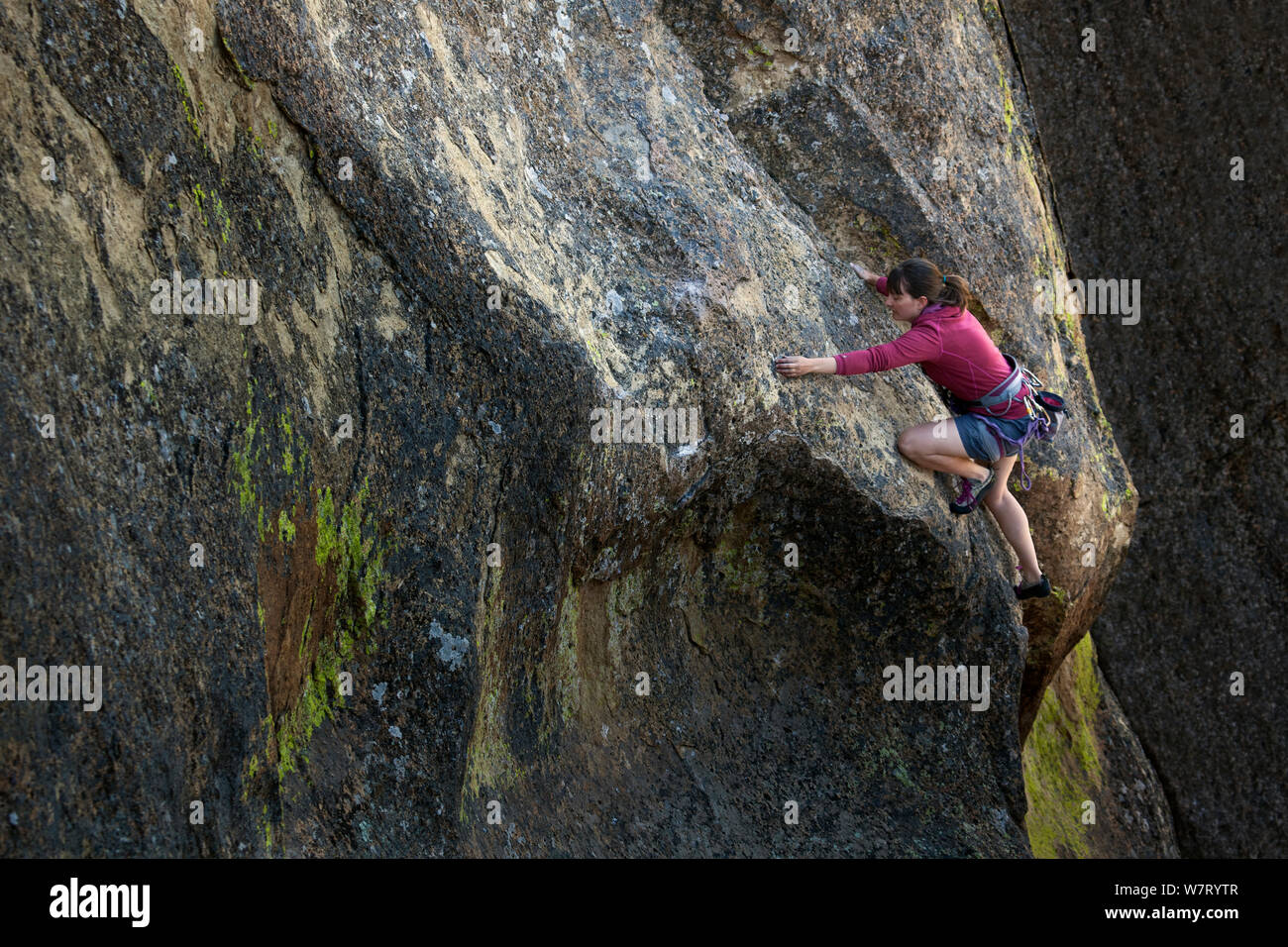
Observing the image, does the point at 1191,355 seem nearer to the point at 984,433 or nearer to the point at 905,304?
the point at 984,433

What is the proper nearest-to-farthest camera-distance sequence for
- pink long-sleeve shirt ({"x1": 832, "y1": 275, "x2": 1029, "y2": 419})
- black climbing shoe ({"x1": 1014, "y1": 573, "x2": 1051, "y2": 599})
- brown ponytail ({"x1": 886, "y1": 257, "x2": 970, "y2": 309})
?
1. pink long-sleeve shirt ({"x1": 832, "y1": 275, "x2": 1029, "y2": 419})
2. brown ponytail ({"x1": 886, "y1": 257, "x2": 970, "y2": 309})
3. black climbing shoe ({"x1": 1014, "y1": 573, "x2": 1051, "y2": 599})

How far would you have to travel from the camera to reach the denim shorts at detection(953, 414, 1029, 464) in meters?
6.89

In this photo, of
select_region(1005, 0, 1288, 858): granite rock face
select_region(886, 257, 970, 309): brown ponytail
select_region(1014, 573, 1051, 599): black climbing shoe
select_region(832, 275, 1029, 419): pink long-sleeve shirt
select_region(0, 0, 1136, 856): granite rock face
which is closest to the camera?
select_region(0, 0, 1136, 856): granite rock face

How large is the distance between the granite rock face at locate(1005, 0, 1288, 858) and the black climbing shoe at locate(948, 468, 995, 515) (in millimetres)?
4316

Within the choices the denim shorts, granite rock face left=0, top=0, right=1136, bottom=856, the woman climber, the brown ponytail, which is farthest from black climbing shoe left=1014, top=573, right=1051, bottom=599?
the brown ponytail

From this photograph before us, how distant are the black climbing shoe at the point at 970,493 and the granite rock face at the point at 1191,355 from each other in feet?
14.2

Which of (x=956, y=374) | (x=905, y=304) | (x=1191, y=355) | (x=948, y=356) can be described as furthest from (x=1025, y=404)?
(x=1191, y=355)

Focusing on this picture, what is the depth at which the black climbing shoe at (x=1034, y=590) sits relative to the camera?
7.21 m

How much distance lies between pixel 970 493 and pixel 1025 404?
0.63m

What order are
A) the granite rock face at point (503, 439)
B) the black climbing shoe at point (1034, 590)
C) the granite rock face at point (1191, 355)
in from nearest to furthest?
the granite rock face at point (503, 439), the black climbing shoe at point (1034, 590), the granite rock face at point (1191, 355)

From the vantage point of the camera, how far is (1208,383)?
10422 mm

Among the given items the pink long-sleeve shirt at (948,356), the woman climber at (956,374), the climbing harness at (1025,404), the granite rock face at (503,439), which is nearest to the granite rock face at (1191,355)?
the granite rock face at (503,439)

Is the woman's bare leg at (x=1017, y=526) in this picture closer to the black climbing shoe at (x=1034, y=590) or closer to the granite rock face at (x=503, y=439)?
the black climbing shoe at (x=1034, y=590)

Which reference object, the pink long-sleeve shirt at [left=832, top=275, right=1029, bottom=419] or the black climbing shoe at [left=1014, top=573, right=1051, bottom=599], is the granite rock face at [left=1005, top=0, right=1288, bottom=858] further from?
the pink long-sleeve shirt at [left=832, top=275, right=1029, bottom=419]
